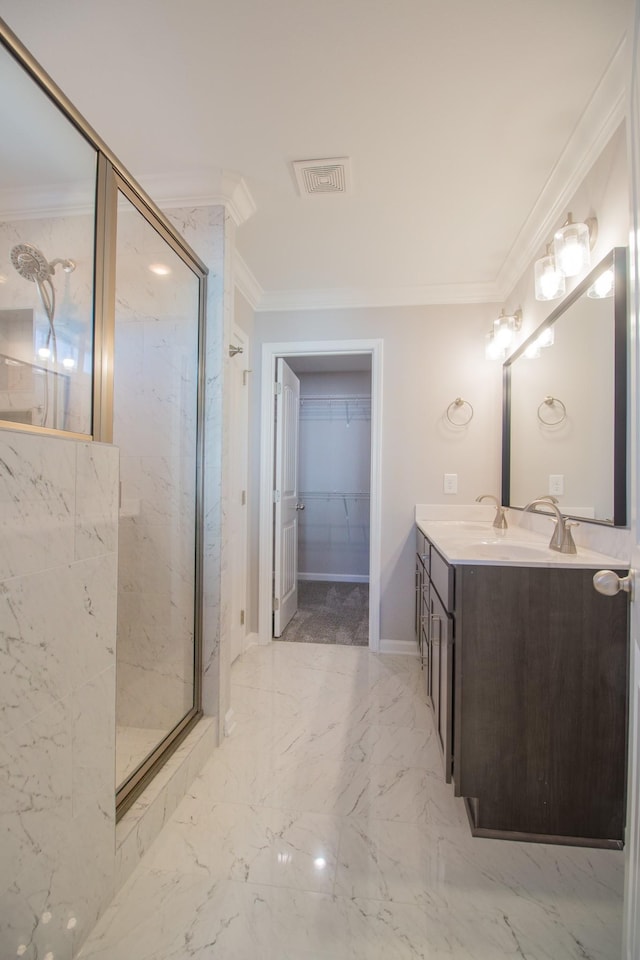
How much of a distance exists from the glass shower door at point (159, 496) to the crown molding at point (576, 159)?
153 cm

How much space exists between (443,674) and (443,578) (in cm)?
35

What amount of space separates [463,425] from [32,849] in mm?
2633

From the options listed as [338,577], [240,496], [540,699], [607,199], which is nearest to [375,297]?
[607,199]

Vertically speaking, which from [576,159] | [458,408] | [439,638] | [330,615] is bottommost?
[330,615]

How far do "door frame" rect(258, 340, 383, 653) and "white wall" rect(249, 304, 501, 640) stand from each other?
48mm

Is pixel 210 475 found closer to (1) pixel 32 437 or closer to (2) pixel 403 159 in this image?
(1) pixel 32 437

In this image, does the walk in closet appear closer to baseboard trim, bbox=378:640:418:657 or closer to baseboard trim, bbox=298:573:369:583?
baseboard trim, bbox=298:573:369:583

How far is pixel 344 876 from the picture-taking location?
1.18m

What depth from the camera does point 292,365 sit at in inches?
170

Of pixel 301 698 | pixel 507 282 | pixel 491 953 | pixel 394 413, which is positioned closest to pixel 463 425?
pixel 394 413

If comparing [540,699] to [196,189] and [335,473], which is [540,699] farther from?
[335,473]

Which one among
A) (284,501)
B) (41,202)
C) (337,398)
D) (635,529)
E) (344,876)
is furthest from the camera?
(337,398)

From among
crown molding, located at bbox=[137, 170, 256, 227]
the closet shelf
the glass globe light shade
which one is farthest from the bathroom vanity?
the closet shelf

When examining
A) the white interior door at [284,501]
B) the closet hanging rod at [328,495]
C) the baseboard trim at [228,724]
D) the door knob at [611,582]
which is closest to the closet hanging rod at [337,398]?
the closet hanging rod at [328,495]
